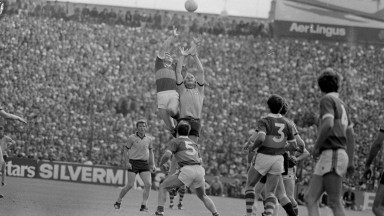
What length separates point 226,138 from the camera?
39031 mm

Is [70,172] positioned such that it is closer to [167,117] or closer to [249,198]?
[167,117]

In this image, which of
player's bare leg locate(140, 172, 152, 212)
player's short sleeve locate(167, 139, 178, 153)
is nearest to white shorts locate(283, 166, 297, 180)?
player's short sleeve locate(167, 139, 178, 153)

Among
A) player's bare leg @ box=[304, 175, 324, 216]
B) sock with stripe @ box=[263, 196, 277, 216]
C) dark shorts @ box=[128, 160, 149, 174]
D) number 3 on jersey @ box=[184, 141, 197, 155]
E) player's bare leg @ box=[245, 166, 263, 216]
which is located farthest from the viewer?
dark shorts @ box=[128, 160, 149, 174]

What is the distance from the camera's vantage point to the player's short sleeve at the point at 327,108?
11086 millimetres

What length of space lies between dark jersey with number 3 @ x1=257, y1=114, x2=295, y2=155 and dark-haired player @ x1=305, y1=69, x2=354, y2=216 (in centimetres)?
344

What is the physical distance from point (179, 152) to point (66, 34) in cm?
3391

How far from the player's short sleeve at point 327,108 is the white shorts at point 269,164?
392 centimetres

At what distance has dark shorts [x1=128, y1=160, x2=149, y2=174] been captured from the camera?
21125 mm

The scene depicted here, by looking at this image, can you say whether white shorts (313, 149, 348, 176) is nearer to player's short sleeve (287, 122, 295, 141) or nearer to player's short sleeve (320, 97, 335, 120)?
player's short sleeve (320, 97, 335, 120)

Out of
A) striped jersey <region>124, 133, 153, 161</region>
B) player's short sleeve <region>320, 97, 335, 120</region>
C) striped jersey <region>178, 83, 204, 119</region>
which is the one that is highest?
player's short sleeve <region>320, 97, 335, 120</region>

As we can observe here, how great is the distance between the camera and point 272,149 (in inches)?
592

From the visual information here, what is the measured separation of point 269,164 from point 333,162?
391cm

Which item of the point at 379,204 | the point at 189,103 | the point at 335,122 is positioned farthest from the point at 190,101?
the point at 335,122

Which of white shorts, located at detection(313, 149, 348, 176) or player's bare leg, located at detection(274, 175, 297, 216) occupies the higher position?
white shorts, located at detection(313, 149, 348, 176)
